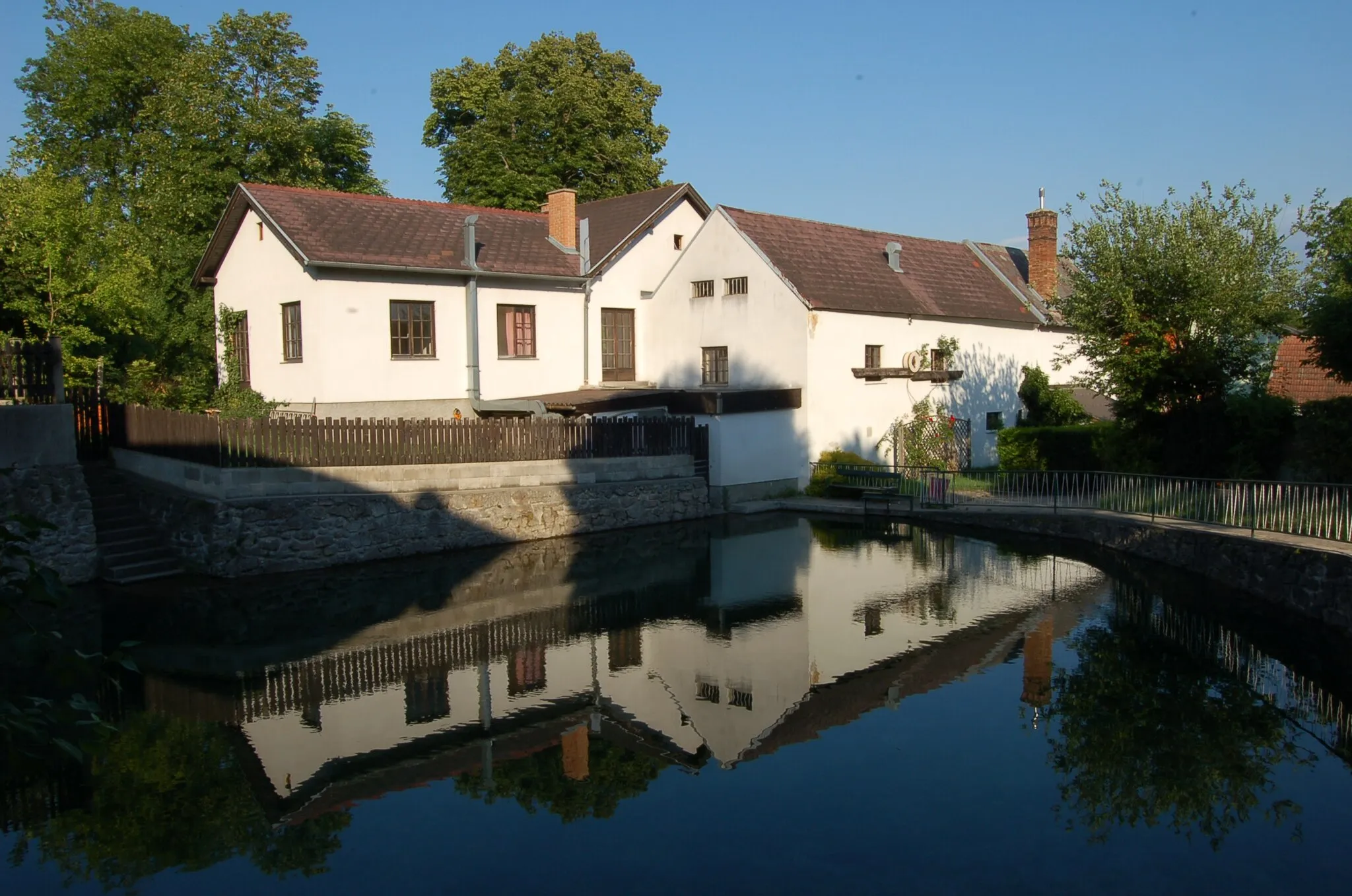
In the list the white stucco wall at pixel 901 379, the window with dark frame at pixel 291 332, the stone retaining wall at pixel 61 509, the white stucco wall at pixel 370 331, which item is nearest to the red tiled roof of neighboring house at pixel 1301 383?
the white stucco wall at pixel 901 379

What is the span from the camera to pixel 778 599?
1591 centimetres

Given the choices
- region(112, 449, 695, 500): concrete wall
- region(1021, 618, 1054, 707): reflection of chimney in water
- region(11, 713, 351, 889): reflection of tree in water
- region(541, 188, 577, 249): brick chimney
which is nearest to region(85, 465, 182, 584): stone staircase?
region(112, 449, 695, 500): concrete wall

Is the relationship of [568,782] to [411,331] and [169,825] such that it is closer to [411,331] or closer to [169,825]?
[169,825]

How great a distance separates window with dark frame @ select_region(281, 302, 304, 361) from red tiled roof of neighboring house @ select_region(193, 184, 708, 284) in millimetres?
1446

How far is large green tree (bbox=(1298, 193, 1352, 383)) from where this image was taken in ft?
49.4

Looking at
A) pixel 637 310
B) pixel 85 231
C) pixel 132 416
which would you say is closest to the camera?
pixel 132 416

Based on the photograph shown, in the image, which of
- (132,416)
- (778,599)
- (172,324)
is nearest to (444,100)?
(172,324)

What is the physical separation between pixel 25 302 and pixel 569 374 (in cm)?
1273

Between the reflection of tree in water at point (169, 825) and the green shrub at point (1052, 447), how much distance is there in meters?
20.6

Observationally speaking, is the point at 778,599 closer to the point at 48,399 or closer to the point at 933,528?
the point at 933,528

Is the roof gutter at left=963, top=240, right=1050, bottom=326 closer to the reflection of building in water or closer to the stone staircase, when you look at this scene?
the reflection of building in water

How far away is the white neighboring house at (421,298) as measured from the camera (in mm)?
23359

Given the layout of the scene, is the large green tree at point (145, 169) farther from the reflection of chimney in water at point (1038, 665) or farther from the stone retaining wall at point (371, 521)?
the reflection of chimney in water at point (1038, 665)

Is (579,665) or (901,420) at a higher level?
(901,420)
